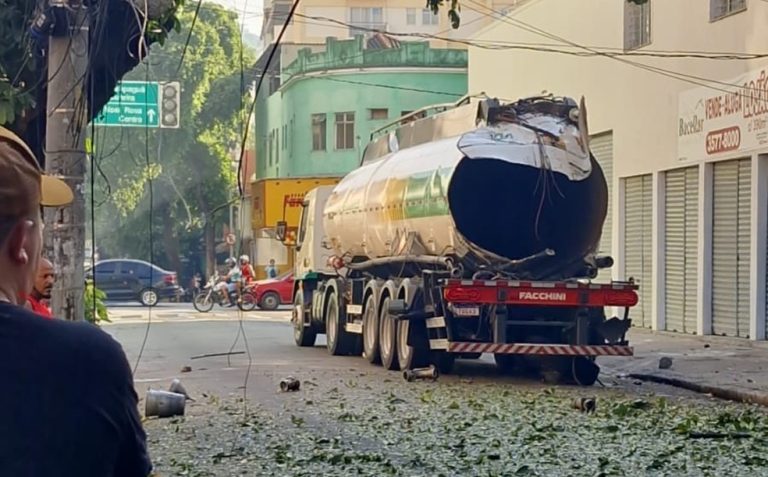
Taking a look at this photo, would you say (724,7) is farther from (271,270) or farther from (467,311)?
(271,270)

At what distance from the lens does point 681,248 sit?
27.0 meters

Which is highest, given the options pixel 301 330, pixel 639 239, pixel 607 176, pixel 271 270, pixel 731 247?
pixel 607 176

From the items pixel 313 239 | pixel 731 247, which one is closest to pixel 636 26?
pixel 731 247

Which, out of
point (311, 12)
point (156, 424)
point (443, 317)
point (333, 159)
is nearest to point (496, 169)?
point (443, 317)

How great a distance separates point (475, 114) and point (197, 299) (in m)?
27.5

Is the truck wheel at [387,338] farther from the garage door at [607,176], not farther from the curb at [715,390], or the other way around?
the garage door at [607,176]

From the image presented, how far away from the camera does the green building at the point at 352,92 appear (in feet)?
175

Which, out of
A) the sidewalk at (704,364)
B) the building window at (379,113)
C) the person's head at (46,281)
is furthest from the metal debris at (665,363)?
the building window at (379,113)

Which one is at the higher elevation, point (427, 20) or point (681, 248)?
point (427, 20)

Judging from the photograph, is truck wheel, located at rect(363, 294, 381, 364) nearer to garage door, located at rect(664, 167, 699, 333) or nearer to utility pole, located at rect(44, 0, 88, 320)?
garage door, located at rect(664, 167, 699, 333)

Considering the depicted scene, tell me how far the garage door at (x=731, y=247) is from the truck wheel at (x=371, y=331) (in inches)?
294

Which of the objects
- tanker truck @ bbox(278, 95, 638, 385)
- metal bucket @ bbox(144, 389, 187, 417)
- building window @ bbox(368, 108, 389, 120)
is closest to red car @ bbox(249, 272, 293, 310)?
building window @ bbox(368, 108, 389, 120)

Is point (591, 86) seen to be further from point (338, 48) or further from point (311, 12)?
point (311, 12)

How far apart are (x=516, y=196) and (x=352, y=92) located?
123ft
